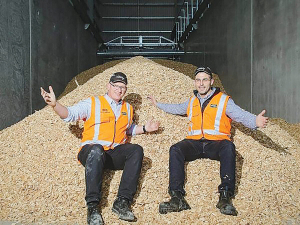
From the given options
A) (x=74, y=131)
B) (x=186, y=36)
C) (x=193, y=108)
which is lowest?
(x=74, y=131)

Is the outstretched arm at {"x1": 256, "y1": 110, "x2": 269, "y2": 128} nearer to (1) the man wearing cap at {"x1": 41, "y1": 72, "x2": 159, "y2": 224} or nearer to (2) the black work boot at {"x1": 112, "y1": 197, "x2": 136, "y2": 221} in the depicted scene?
(1) the man wearing cap at {"x1": 41, "y1": 72, "x2": 159, "y2": 224}

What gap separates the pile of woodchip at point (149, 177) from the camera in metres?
2.70

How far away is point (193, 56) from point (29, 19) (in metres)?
6.67

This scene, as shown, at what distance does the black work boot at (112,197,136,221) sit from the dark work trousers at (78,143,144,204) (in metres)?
0.04

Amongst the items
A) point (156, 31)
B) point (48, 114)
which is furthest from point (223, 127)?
point (156, 31)

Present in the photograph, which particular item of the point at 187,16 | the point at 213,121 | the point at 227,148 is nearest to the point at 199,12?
the point at 187,16

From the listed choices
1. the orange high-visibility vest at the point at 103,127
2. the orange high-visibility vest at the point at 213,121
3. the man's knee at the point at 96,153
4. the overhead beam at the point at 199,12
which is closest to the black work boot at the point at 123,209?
the man's knee at the point at 96,153

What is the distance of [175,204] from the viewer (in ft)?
8.70

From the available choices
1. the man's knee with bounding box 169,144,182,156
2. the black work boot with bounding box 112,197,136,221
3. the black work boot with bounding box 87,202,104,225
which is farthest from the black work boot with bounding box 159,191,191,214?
the black work boot with bounding box 87,202,104,225

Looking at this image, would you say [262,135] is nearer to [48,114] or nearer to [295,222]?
[295,222]

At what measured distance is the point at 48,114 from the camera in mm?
4535

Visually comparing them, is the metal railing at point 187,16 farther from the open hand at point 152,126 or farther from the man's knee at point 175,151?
the man's knee at point 175,151

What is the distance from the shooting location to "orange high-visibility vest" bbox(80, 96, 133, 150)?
9.81 feet

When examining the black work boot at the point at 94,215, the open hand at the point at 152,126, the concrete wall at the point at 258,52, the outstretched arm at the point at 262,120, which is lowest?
the black work boot at the point at 94,215
